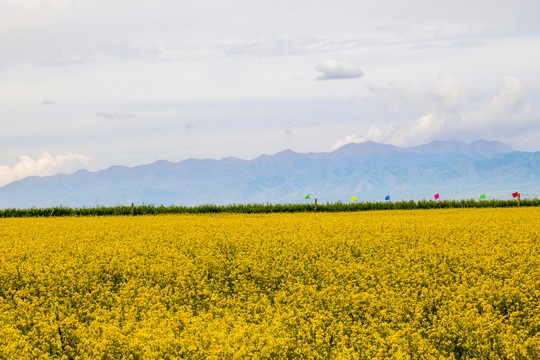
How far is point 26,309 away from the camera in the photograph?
1255 cm

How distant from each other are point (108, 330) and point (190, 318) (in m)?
1.66

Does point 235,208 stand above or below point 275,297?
above

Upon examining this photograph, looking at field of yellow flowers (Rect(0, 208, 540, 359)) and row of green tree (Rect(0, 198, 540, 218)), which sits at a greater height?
row of green tree (Rect(0, 198, 540, 218))

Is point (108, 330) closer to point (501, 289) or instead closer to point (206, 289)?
point (206, 289)

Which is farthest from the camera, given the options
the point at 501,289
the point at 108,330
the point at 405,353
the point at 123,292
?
the point at 123,292

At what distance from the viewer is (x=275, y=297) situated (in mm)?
12531

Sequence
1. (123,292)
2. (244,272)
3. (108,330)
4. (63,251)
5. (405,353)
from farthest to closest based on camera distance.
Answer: (63,251), (244,272), (123,292), (108,330), (405,353)

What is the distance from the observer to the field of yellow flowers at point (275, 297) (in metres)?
9.25

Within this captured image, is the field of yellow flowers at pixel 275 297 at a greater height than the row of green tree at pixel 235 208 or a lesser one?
lesser

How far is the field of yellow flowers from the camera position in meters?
9.25

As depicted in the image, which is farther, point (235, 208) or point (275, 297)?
point (235, 208)

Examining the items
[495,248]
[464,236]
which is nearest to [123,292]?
[495,248]

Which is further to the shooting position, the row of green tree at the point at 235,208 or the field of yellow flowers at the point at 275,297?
the row of green tree at the point at 235,208

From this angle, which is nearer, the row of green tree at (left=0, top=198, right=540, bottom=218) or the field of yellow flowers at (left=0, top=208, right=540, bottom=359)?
the field of yellow flowers at (left=0, top=208, right=540, bottom=359)
